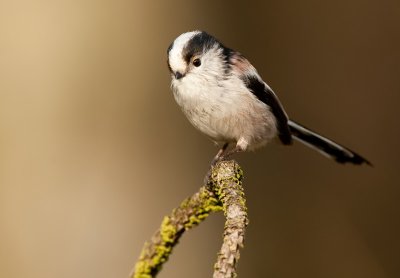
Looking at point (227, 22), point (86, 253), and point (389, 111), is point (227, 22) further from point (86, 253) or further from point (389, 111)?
point (86, 253)

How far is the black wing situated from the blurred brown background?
78 centimetres

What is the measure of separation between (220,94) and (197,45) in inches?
11.3

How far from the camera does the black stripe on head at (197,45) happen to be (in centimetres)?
298

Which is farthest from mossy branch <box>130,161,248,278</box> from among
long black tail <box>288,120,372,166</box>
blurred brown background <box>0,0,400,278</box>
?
blurred brown background <box>0,0,400,278</box>

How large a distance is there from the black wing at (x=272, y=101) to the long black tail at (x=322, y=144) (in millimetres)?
185

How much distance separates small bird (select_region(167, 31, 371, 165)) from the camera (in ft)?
9.98

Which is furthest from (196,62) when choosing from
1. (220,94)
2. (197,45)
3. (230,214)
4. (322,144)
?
(230,214)

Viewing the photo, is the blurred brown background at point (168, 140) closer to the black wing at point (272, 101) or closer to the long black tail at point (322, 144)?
the long black tail at point (322, 144)

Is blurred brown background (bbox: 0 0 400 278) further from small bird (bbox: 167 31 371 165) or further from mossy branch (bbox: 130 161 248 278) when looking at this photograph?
mossy branch (bbox: 130 161 248 278)

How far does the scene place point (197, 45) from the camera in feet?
10.0

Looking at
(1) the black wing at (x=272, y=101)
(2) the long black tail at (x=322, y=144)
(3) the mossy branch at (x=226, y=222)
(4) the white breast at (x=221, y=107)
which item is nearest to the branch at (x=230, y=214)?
(3) the mossy branch at (x=226, y=222)

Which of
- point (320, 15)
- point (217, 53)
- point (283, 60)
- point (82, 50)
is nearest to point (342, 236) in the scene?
point (283, 60)

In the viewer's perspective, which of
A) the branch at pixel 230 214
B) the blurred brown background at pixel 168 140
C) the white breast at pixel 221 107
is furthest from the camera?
the blurred brown background at pixel 168 140

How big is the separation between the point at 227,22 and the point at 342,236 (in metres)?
1.86
